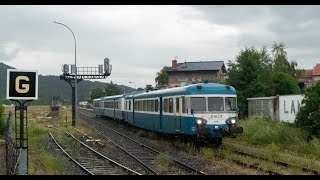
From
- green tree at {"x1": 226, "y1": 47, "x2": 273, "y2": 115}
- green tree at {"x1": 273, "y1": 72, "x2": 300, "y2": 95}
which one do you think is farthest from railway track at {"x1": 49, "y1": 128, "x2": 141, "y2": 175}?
green tree at {"x1": 273, "y1": 72, "x2": 300, "y2": 95}

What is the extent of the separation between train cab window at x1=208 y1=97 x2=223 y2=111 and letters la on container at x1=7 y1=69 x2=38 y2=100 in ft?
32.1

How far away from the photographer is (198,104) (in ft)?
60.4

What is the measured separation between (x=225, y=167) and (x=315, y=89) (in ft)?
30.4

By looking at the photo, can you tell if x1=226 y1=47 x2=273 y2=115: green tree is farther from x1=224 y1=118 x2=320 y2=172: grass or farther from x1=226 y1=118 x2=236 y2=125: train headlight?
x1=226 y1=118 x2=236 y2=125: train headlight

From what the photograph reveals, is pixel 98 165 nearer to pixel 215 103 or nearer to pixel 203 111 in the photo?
pixel 203 111

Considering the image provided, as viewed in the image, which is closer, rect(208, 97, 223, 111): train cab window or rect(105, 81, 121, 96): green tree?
rect(208, 97, 223, 111): train cab window

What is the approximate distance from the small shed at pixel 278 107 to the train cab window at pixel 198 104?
10.3m

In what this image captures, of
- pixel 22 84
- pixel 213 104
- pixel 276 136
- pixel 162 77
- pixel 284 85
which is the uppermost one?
pixel 162 77

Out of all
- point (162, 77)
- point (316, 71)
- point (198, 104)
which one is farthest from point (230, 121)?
point (162, 77)

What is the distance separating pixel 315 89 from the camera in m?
21.5

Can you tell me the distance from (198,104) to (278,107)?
549 inches

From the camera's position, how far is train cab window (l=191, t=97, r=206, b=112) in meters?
18.3
